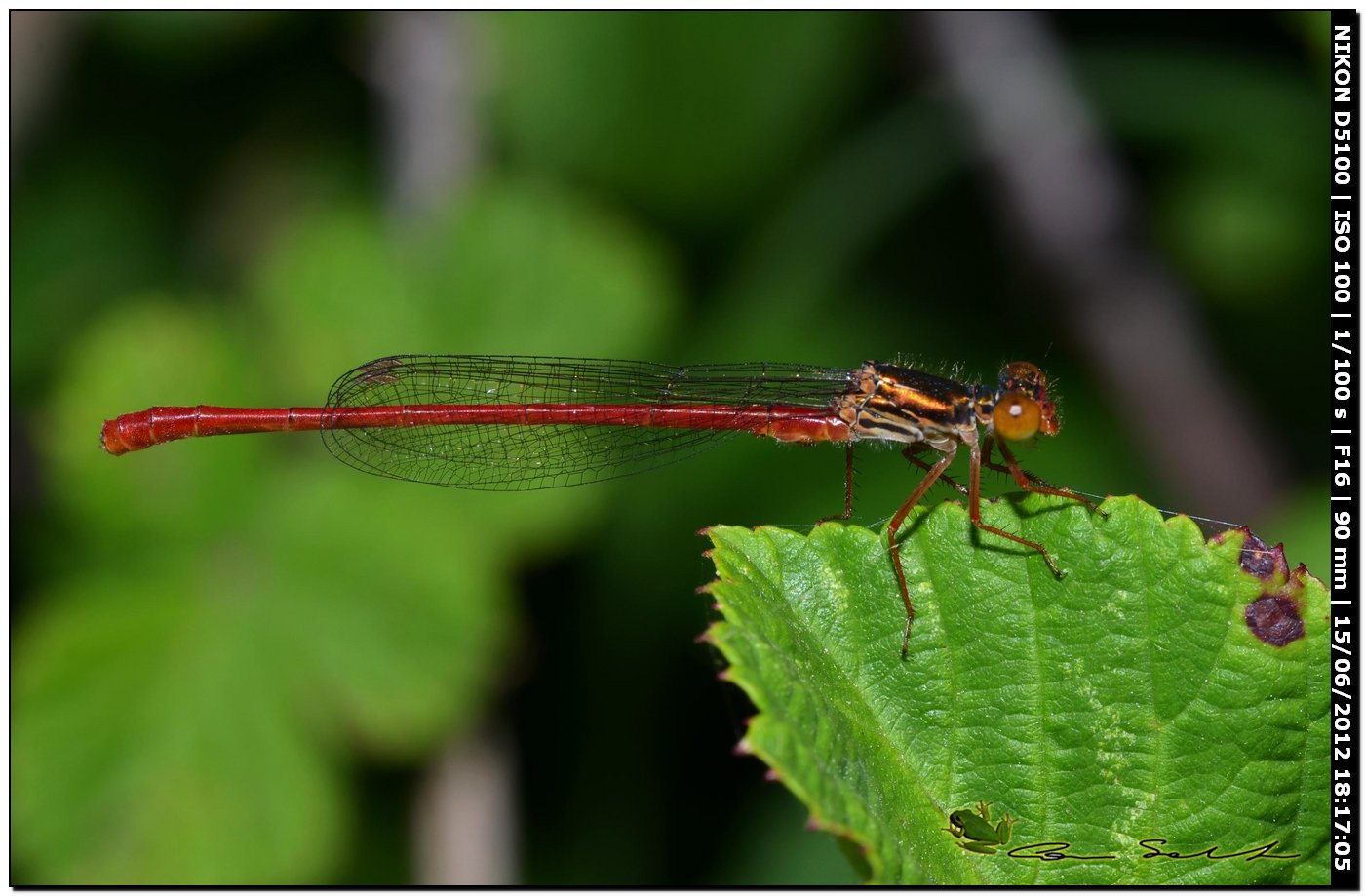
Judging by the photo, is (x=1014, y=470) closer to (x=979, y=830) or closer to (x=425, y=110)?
(x=979, y=830)

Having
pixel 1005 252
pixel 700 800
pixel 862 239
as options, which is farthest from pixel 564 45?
pixel 700 800

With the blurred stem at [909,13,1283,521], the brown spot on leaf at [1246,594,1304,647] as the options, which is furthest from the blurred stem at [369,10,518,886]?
the brown spot on leaf at [1246,594,1304,647]

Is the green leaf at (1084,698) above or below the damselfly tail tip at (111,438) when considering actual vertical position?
below

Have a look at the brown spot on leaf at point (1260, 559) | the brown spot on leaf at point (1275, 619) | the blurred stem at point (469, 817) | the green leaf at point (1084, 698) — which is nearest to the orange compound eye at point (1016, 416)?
the green leaf at point (1084, 698)

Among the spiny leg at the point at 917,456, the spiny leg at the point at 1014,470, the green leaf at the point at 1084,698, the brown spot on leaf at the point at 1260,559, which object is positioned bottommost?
the green leaf at the point at 1084,698

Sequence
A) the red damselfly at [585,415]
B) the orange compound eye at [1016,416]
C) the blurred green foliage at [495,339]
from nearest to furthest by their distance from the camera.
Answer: the orange compound eye at [1016,416], the red damselfly at [585,415], the blurred green foliage at [495,339]
